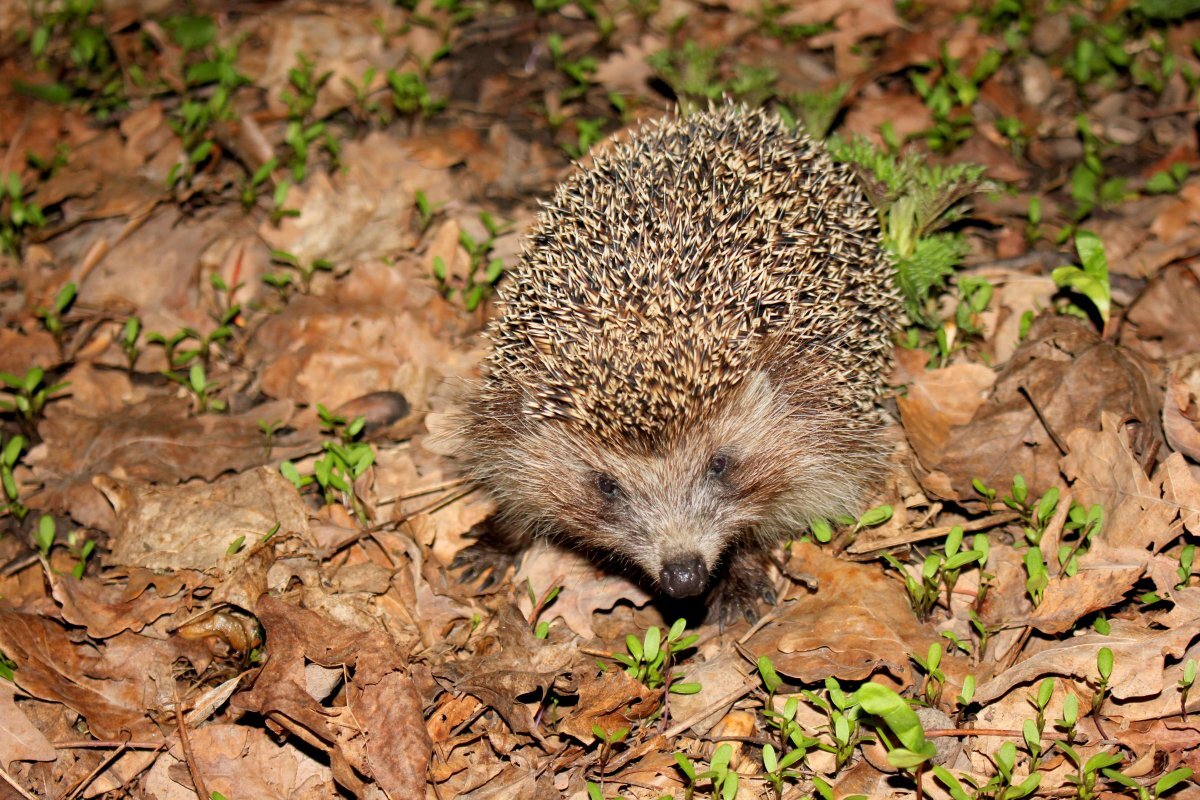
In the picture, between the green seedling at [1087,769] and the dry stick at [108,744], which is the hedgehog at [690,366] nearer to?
the green seedling at [1087,769]

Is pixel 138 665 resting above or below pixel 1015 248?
below

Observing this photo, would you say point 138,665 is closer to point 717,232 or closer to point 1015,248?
point 717,232

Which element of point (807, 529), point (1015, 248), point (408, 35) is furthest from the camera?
point (408, 35)

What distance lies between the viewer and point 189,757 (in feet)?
12.7

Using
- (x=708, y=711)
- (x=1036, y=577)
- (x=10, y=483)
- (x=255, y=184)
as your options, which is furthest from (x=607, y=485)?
(x=255, y=184)

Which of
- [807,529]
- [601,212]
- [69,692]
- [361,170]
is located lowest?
[69,692]

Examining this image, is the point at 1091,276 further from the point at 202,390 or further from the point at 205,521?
the point at 202,390

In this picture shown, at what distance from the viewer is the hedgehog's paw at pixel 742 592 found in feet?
14.6

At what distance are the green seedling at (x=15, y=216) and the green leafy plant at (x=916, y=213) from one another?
14.9ft

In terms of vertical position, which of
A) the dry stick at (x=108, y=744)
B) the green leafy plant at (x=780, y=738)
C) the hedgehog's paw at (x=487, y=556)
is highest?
the green leafy plant at (x=780, y=738)

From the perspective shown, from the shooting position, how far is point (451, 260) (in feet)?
19.2

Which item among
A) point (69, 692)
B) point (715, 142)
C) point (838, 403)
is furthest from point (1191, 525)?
point (69, 692)

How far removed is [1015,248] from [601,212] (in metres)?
2.40

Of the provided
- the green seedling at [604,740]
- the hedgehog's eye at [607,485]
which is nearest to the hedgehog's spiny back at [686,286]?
the hedgehog's eye at [607,485]
